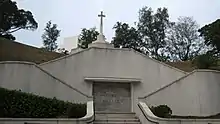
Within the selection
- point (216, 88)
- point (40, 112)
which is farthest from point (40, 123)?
point (216, 88)

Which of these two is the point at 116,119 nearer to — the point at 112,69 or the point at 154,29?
the point at 112,69

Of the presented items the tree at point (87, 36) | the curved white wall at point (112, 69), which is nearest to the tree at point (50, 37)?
the tree at point (87, 36)

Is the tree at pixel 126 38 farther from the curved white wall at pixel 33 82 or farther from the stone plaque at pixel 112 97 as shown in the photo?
the curved white wall at pixel 33 82

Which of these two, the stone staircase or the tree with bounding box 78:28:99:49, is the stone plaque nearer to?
the stone staircase

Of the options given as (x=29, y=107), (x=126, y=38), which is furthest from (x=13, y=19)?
(x=29, y=107)

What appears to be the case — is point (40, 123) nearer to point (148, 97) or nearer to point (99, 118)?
point (99, 118)

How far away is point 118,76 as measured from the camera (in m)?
18.5

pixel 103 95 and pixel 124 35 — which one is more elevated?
pixel 124 35

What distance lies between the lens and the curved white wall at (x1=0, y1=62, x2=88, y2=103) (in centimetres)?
1503

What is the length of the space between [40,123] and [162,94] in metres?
8.09

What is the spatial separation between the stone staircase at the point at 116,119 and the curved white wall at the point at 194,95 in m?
2.77

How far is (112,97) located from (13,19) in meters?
13.8

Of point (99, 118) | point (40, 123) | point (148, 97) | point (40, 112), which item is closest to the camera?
point (40, 123)

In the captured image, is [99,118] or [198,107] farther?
[198,107]
